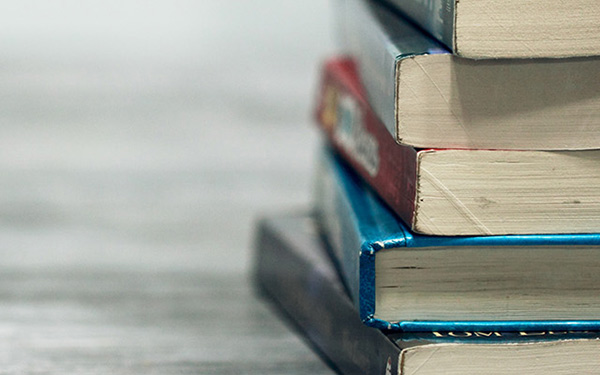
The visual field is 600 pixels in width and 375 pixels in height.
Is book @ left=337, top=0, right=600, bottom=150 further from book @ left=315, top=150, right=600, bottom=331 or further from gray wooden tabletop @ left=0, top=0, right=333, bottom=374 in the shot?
gray wooden tabletop @ left=0, top=0, right=333, bottom=374

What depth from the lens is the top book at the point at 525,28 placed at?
24.2 inches

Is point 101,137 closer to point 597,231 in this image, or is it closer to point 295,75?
point 295,75

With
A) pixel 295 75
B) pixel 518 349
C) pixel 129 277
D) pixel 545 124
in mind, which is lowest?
pixel 295 75

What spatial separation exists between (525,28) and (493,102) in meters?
0.05

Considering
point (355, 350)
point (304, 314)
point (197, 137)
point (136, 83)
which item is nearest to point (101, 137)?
point (197, 137)

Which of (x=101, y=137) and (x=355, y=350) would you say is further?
(x=101, y=137)

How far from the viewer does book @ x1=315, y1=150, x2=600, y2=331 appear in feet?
2.16

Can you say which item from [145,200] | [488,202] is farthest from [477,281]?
[145,200]

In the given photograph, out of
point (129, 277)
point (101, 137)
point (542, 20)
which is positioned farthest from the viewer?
point (101, 137)

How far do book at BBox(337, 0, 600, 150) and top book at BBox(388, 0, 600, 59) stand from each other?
0.01 metres

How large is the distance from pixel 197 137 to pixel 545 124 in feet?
4.92

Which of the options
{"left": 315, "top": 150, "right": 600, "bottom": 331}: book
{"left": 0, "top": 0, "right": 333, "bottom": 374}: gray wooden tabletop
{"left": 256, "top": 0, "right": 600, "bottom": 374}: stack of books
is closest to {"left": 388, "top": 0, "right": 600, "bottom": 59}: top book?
{"left": 256, "top": 0, "right": 600, "bottom": 374}: stack of books

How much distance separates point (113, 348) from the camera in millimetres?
810

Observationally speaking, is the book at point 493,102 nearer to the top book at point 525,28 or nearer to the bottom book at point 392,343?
the top book at point 525,28
